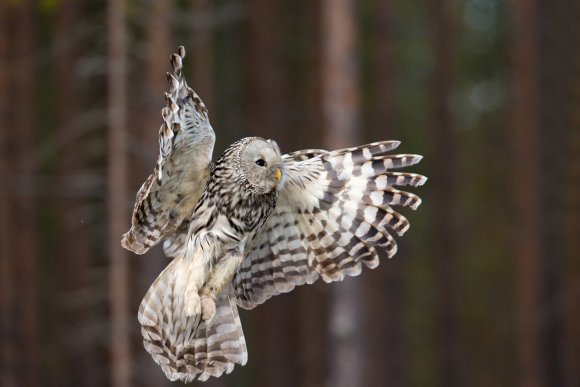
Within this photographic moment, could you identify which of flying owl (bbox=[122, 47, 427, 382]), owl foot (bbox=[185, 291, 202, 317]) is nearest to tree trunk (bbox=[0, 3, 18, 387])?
flying owl (bbox=[122, 47, 427, 382])

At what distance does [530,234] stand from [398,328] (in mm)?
4976

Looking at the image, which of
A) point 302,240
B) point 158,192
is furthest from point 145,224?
point 302,240

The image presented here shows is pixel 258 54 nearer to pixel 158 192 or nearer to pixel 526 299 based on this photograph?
pixel 526 299

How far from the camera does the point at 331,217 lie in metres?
6.50

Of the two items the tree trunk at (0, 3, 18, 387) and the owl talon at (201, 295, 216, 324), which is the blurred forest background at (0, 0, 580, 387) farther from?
the owl talon at (201, 295, 216, 324)

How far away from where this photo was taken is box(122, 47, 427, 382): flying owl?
618 cm

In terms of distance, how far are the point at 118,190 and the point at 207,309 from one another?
5857 millimetres

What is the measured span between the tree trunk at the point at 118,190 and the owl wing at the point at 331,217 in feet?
17.4

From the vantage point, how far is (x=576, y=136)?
56.5ft

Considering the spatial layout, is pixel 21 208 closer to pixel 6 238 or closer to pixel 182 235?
pixel 6 238

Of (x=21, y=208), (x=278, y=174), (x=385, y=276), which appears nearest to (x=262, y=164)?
(x=278, y=174)

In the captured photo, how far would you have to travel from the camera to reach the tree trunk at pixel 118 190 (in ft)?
37.3

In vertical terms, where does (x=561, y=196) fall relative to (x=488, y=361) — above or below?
above

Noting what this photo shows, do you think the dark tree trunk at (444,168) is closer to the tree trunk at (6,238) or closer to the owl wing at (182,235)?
the tree trunk at (6,238)
